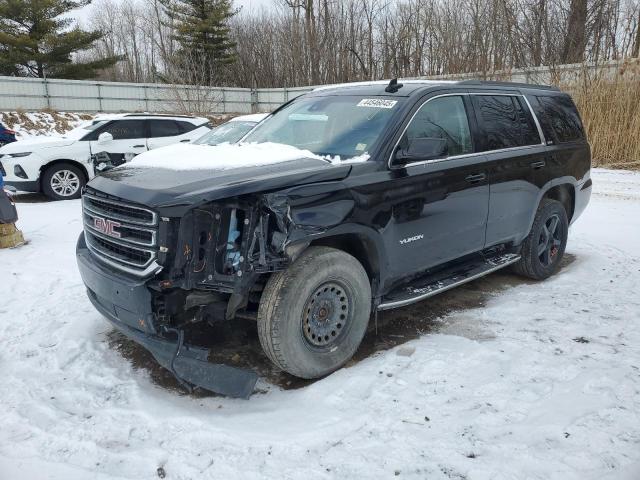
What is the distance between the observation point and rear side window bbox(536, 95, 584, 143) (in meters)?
5.30

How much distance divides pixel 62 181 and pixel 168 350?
856 cm

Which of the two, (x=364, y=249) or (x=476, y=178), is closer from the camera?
(x=364, y=249)

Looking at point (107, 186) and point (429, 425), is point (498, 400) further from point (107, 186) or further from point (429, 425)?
point (107, 186)

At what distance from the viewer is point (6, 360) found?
3.66 m

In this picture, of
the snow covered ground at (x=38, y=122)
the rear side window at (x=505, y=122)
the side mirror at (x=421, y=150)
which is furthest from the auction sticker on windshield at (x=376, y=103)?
the snow covered ground at (x=38, y=122)

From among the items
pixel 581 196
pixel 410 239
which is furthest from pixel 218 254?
pixel 581 196

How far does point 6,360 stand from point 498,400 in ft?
11.2

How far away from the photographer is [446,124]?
4.21m

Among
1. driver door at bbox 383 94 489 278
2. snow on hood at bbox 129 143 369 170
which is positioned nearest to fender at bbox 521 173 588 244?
driver door at bbox 383 94 489 278

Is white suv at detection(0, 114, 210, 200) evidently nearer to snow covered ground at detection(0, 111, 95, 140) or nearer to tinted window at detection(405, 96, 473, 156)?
tinted window at detection(405, 96, 473, 156)

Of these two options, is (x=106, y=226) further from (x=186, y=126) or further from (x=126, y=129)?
(x=186, y=126)

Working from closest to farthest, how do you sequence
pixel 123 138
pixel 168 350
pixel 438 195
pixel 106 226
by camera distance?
pixel 168 350 → pixel 106 226 → pixel 438 195 → pixel 123 138

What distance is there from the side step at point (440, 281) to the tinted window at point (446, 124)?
1.01m

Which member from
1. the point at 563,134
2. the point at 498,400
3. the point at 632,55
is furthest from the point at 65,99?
the point at 498,400
